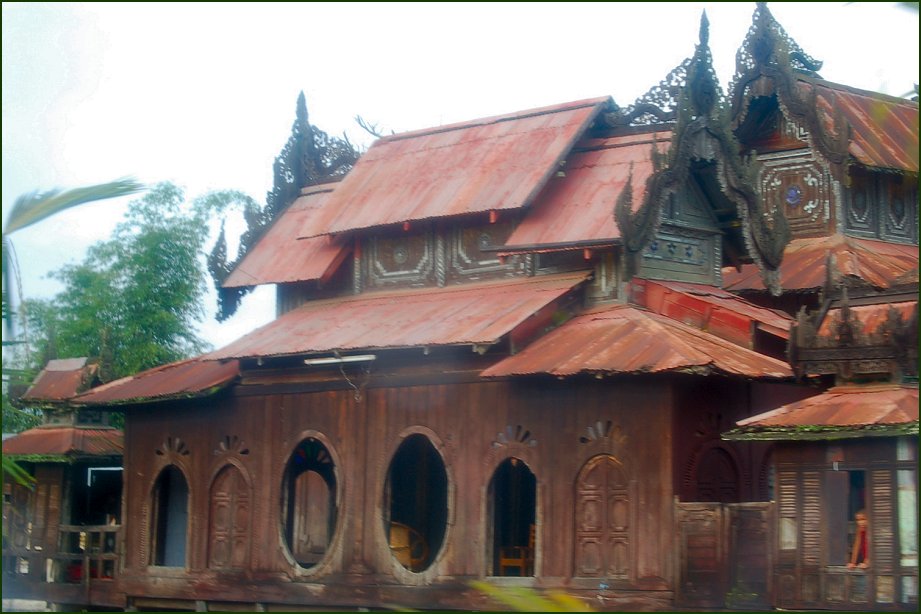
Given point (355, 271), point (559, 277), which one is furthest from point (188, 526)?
point (559, 277)

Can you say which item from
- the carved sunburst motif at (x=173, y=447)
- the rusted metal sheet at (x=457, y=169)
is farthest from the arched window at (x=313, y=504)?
the rusted metal sheet at (x=457, y=169)

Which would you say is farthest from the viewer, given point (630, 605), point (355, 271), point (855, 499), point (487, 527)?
point (355, 271)

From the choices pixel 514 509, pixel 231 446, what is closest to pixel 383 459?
pixel 514 509

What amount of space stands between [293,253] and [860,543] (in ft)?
39.0

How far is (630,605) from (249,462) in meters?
7.01

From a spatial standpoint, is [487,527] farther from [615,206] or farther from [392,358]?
[615,206]

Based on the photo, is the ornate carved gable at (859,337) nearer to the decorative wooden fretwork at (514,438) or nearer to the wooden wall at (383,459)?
the wooden wall at (383,459)

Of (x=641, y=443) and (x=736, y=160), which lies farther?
(x=736, y=160)

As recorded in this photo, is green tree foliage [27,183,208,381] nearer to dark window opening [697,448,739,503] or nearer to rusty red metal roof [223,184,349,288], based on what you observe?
rusty red metal roof [223,184,349,288]

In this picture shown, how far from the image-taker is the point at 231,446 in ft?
71.4

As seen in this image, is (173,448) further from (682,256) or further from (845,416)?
(845,416)

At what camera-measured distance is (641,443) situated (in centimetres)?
1695

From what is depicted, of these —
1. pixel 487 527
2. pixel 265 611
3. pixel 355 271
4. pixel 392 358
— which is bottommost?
pixel 265 611

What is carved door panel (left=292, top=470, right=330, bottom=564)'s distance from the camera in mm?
25453
